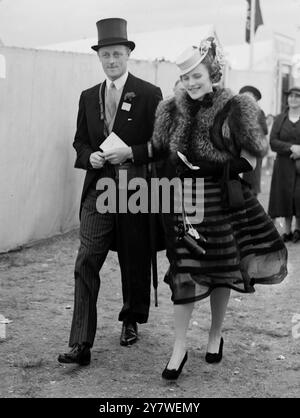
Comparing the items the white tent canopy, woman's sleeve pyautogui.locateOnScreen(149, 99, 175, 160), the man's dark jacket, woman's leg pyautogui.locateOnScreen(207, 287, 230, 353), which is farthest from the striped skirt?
the white tent canopy

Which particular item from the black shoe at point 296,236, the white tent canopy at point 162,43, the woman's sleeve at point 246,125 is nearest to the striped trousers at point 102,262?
the woman's sleeve at point 246,125

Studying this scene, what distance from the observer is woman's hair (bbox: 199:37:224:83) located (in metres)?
3.76

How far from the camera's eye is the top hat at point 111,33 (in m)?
4.06

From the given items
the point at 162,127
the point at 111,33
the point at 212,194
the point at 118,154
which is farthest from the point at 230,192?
the point at 111,33

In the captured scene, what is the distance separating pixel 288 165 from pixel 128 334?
15.0 feet

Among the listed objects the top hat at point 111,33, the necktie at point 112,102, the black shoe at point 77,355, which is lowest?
the black shoe at point 77,355

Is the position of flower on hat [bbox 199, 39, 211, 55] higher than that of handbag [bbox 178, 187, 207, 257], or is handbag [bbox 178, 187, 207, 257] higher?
flower on hat [bbox 199, 39, 211, 55]

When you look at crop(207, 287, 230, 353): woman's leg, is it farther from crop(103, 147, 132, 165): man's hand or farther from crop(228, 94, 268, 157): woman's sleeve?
crop(103, 147, 132, 165): man's hand

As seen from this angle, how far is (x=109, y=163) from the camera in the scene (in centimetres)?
416

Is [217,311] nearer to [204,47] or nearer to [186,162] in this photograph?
[186,162]

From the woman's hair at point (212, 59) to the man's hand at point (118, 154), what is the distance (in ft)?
2.17

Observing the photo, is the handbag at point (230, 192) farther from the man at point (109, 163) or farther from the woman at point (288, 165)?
the woman at point (288, 165)

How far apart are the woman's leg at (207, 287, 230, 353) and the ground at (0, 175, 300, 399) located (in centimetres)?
12

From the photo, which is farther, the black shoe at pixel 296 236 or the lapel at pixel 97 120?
the black shoe at pixel 296 236
